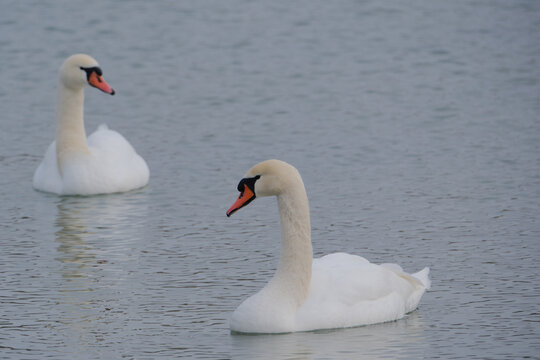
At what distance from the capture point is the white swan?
51.6ft

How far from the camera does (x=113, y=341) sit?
10.2 m

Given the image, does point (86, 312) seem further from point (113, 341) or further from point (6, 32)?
point (6, 32)

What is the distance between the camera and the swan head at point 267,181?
10.4 metres

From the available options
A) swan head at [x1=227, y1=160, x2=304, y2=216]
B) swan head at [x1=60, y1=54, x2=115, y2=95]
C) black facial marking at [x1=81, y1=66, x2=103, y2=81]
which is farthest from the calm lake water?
black facial marking at [x1=81, y1=66, x2=103, y2=81]

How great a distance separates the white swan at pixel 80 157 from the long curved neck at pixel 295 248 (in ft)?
18.0

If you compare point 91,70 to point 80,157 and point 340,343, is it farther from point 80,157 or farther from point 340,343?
point 340,343

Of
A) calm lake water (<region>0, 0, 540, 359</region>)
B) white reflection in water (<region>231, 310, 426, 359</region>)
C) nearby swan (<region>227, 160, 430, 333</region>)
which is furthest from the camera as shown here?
calm lake water (<region>0, 0, 540, 359</region>)

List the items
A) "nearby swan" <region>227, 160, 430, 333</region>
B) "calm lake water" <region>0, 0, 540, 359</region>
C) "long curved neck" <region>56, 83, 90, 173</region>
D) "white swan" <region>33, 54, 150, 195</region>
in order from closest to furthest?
"nearby swan" <region>227, 160, 430, 333</region>
"calm lake water" <region>0, 0, 540, 359</region>
"white swan" <region>33, 54, 150, 195</region>
"long curved neck" <region>56, 83, 90, 173</region>

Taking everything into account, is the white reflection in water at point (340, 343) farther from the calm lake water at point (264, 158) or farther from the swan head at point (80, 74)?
the swan head at point (80, 74)

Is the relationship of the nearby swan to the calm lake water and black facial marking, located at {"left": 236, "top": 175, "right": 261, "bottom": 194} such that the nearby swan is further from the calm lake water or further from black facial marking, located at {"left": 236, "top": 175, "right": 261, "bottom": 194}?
the calm lake water

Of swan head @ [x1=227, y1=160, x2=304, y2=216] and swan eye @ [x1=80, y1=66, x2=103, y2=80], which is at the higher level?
swan head @ [x1=227, y1=160, x2=304, y2=216]

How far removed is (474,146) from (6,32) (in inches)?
420

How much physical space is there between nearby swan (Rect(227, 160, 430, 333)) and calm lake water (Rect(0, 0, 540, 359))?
141 millimetres

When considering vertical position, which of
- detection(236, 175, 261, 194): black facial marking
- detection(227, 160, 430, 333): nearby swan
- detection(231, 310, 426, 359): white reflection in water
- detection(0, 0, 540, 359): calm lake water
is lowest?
detection(0, 0, 540, 359): calm lake water
